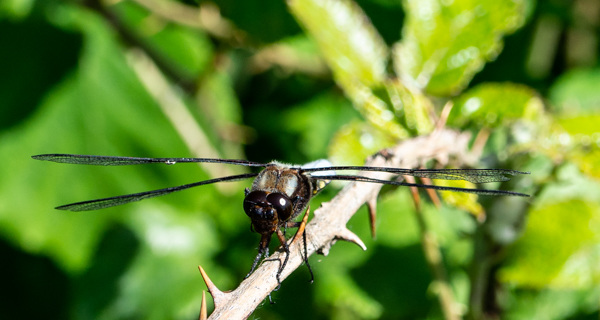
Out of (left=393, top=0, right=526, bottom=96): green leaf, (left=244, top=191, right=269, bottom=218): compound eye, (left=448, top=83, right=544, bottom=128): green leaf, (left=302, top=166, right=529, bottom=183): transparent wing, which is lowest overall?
(left=302, top=166, right=529, bottom=183): transparent wing

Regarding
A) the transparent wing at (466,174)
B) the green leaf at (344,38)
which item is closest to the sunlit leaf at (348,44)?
the green leaf at (344,38)

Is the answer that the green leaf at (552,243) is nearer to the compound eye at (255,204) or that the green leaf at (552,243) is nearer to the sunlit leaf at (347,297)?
the sunlit leaf at (347,297)

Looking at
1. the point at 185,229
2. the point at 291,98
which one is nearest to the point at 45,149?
the point at 185,229

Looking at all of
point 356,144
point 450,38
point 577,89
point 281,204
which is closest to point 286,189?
point 281,204

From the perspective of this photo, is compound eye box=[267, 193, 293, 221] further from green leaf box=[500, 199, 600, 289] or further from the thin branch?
green leaf box=[500, 199, 600, 289]

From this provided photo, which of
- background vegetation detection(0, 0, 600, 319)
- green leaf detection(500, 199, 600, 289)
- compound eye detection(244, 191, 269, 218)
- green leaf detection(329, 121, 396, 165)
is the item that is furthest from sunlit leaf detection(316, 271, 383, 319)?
compound eye detection(244, 191, 269, 218)

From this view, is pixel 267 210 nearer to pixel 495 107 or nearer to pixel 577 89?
pixel 495 107

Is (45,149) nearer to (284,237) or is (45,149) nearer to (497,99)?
(284,237)
